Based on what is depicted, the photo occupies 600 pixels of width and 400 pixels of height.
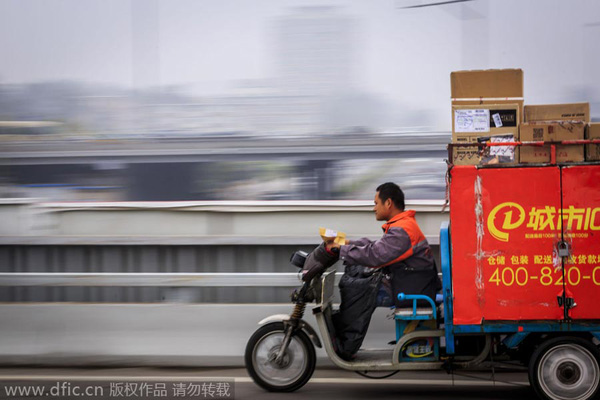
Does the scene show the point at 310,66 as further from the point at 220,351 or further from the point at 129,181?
the point at 220,351

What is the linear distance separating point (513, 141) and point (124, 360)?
12.9 ft

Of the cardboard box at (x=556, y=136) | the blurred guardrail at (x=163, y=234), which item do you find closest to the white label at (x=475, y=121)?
the cardboard box at (x=556, y=136)

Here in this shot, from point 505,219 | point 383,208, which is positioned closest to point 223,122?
point 383,208

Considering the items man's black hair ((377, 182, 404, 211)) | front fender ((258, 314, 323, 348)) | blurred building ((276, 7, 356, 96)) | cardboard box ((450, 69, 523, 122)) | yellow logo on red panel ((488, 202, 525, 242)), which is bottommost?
front fender ((258, 314, 323, 348))

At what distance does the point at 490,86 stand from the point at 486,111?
0.19m

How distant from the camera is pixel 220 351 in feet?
22.6

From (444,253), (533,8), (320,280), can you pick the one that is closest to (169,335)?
(320,280)

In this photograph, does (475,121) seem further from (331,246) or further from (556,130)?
(331,246)

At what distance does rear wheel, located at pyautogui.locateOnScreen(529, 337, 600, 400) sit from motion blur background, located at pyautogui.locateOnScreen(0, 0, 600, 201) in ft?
8.74

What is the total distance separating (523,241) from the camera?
16.9ft

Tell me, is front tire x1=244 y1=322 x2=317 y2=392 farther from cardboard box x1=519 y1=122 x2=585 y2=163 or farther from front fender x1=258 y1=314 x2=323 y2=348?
cardboard box x1=519 y1=122 x2=585 y2=163

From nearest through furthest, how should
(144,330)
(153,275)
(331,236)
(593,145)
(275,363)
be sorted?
(593,145) → (331,236) → (275,363) → (144,330) → (153,275)

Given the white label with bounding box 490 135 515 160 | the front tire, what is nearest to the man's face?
the white label with bounding box 490 135 515 160

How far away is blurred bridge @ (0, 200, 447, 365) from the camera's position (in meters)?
6.91
